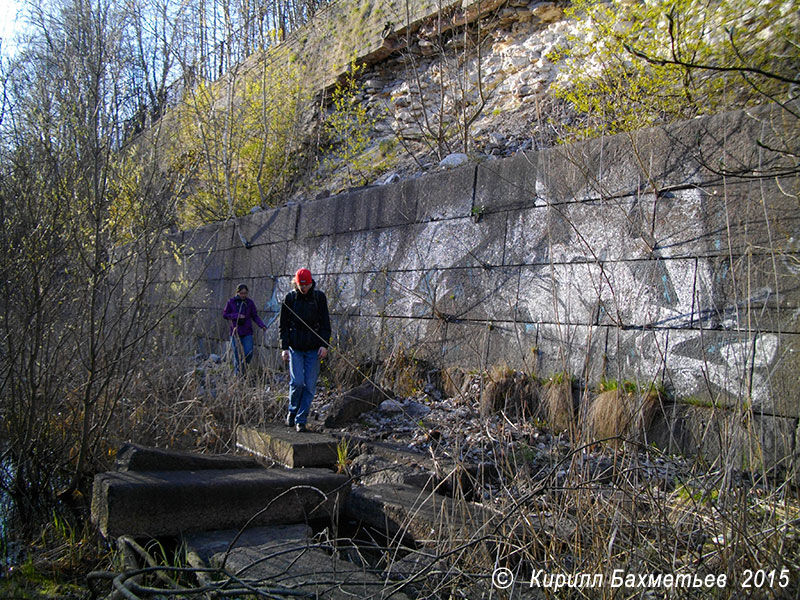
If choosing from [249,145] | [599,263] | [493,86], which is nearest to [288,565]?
[599,263]

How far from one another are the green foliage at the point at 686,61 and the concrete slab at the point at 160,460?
4081 millimetres

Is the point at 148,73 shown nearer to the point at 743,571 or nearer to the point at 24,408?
the point at 24,408

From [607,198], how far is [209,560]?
3855mm

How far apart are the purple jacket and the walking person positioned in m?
2.61

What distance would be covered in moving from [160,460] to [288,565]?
1447mm

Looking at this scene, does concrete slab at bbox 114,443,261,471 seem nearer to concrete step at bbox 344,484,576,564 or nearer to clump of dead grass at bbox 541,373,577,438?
concrete step at bbox 344,484,576,564

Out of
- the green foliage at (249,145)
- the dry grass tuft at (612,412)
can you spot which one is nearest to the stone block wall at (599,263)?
the dry grass tuft at (612,412)

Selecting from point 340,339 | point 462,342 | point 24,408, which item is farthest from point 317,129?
point 24,408

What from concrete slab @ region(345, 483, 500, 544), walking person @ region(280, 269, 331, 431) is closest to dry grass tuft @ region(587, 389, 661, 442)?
concrete slab @ region(345, 483, 500, 544)

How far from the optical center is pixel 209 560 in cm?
293

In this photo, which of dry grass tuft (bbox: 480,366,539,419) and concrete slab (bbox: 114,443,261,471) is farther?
dry grass tuft (bbox: 480,366,539,419)

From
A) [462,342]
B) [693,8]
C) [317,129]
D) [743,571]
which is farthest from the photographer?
[317,129]

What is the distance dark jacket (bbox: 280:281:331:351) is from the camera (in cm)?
551
